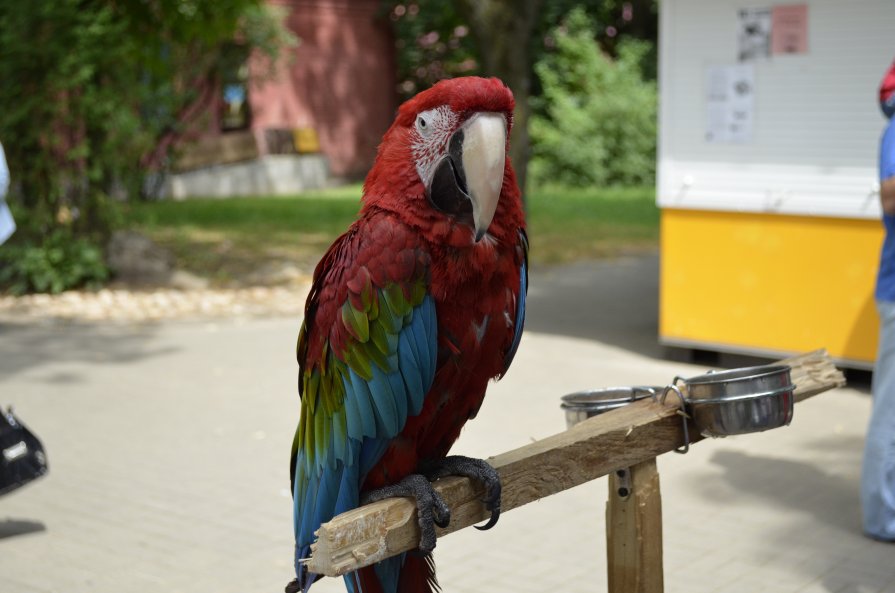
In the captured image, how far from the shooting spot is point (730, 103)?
7082mm

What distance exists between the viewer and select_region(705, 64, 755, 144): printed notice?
23.0 ft

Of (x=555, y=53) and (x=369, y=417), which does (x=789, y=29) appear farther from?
(x=555, y=53)

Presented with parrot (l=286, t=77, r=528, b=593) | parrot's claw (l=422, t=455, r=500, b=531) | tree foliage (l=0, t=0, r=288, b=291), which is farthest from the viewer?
tree foliage (l=0, t=0, r=288, b=291)

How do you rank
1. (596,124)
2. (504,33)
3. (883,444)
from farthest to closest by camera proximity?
(596,124), (504,33), (883,444)

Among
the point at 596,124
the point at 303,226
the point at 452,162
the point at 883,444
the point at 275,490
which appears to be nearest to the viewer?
the point at 452,162

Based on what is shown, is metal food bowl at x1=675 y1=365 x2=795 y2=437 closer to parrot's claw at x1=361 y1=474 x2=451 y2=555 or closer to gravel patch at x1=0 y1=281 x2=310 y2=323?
parrot's claw at x1=361 y1=474 x2=451 y2=555

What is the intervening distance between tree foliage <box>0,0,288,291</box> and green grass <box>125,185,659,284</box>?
679mm

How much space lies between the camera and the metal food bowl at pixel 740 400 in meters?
2.92

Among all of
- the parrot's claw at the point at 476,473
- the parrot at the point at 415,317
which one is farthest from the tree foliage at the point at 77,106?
the parrot's claw at the point at 476,473

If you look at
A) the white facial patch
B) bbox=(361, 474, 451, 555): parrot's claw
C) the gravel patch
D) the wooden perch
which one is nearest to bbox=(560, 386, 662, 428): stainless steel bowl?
the wooden perch

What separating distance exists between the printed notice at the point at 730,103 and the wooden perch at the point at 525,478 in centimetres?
410

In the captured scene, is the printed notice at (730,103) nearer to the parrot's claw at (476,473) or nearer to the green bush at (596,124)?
the parrot's claw at (476,473)

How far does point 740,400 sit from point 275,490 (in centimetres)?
→ 318

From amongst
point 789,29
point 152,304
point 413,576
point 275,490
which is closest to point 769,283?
point 789,29
